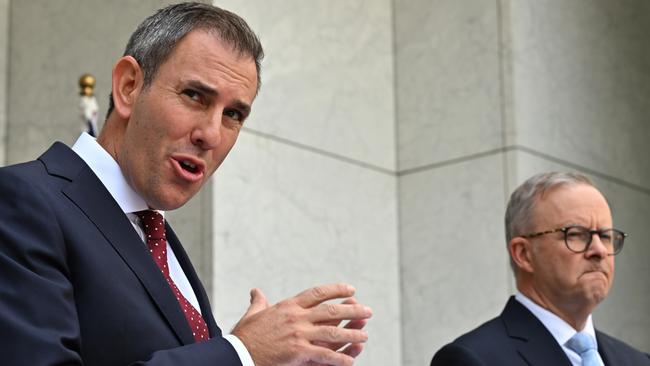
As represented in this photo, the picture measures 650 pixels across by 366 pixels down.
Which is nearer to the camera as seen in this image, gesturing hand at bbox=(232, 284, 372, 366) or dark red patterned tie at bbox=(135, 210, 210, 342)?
gesturing hand at bbox=(232, 284, 372, 366)

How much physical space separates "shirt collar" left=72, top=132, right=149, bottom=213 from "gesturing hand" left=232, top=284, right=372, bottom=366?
459 millimetres

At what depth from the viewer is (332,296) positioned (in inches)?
107

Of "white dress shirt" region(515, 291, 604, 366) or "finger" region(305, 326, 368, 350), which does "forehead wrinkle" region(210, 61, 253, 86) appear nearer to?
"finger" region(305, 326, 368, 350)

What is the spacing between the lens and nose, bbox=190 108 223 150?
2932 mm

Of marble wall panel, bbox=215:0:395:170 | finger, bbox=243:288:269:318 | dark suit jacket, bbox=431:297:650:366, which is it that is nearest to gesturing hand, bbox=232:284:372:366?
finger, bbox=243:288:269:318

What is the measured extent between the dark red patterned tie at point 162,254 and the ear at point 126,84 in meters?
0.27

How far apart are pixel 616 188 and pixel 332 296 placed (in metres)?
5.43

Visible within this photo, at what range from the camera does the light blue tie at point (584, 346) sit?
4969 mm

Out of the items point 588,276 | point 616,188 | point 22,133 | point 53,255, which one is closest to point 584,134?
point 616,188

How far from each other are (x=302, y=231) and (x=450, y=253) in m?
1.00

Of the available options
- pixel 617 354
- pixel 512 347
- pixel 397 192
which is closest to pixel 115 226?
pixel 512 347

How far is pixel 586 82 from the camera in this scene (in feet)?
25.4

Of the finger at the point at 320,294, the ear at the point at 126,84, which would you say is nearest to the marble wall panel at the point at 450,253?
the ear at the point at 126,84

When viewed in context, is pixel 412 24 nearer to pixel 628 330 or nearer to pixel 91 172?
pixel 628 330
